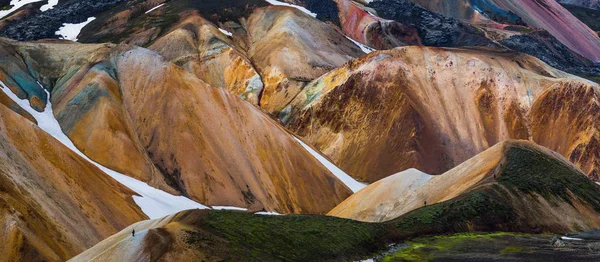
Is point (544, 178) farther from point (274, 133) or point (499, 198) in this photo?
point (274, 133)

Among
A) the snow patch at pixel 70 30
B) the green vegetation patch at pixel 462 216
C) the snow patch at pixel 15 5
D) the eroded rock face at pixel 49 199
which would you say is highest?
the green vegetation patch at pixel 462 216

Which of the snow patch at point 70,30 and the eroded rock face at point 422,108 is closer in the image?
the eroded rock face at point 422,108

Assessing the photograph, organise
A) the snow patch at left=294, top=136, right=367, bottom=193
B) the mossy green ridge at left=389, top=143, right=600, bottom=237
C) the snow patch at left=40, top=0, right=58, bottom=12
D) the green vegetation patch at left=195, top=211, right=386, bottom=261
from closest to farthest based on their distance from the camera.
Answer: the green vegetation patch at left=195, top=211, right=386, bottom=261 < the mossy green ridge at left=389, top=143, right=600, bottom=237 < the snow patch at left=294, top=136, right=367, bottom=193 < the snow patch at left=40, top=0, right=58, bottom=12

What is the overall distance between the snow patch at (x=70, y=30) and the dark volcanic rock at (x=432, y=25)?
50.2 m

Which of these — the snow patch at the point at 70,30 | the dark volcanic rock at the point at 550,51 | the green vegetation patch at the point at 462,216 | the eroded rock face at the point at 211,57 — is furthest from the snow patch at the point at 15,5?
the green vegetation patch at the point at 462,216

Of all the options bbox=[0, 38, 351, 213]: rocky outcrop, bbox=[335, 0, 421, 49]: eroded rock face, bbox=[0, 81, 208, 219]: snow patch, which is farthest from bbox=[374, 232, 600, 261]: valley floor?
bbox=[335, 0, 421, 49]: eroded rock face

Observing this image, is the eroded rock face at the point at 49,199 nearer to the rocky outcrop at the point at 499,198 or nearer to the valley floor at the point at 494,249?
the rocky outcrop at the point at 499,198

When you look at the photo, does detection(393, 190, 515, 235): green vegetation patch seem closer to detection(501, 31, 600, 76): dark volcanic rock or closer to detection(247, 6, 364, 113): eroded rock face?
detection(247, 6, 364, 113): eroded rock face

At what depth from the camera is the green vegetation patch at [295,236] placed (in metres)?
34.7

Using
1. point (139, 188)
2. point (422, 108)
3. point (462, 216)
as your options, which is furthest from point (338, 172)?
point (462, 216)

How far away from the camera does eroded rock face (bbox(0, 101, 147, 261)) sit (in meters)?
47.7

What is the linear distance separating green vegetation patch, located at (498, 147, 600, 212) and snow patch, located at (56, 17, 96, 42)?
91.0 meters

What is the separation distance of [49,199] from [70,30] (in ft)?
293

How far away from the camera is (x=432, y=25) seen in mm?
150875
